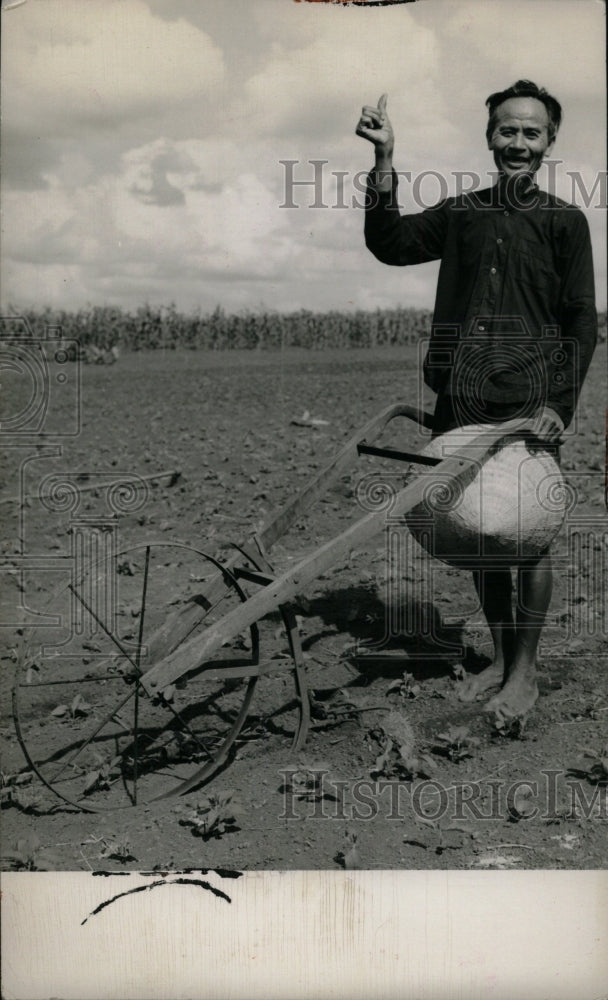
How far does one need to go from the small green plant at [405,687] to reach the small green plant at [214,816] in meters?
1.08

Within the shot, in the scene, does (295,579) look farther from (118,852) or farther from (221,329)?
(221,329)

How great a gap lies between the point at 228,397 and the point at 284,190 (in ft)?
24.6

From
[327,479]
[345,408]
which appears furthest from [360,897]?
[345,408]

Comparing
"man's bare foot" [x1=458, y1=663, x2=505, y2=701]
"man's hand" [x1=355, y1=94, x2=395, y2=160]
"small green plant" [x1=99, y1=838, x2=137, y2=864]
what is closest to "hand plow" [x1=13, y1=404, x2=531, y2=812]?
"small green plant" [x1=99, y1=838, x2=137, y2=864]

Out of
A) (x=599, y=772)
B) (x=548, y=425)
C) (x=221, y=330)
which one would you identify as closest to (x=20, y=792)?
(x=599, y=772)

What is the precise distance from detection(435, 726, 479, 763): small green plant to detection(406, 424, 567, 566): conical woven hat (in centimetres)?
70

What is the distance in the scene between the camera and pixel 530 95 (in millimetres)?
3510

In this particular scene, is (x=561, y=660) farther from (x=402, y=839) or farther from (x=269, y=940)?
(x=269, y=940)

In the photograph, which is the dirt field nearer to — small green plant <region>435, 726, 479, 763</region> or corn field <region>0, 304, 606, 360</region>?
small green plant <region>435, 726, 479, 763</region>

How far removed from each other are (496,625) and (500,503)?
0.75 meters

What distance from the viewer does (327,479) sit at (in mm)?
3855

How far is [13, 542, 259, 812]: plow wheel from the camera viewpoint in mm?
3418

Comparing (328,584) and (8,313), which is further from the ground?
(8,313)

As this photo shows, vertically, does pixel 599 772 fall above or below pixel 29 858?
above
